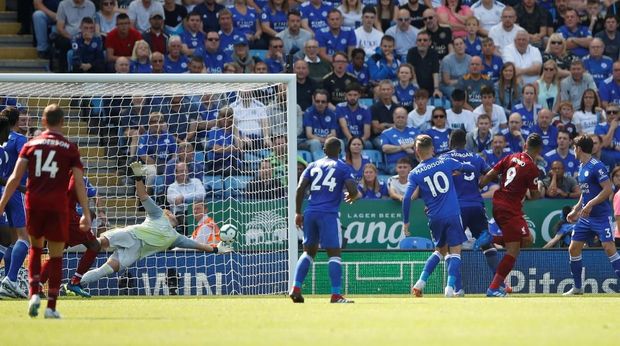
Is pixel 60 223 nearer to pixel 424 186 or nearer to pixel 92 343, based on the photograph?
pixel 92 343

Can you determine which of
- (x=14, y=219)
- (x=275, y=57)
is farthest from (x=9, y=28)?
(x=14, y=219)

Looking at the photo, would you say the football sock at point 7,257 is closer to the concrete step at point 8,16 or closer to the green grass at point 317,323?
the green grass at point 317,323

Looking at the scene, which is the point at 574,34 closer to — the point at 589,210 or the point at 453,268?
the point at 589,210

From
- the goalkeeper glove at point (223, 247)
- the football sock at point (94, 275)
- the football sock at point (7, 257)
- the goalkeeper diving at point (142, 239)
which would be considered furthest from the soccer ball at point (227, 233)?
the football sock at point (7, 257)

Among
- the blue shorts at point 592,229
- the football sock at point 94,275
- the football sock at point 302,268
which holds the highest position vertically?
the blue shorts at point 592,229

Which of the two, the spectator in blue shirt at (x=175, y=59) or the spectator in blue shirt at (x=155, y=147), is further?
the spectator in blue shirt at (x=175, y=59)

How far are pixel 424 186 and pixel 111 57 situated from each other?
7.65 metres

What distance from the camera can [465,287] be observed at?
19.2 m

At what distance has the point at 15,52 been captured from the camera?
75.3 feet

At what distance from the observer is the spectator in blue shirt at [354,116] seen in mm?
22156

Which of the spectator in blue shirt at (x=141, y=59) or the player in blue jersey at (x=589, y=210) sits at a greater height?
the spectator in blue shirt at (x=141, y=59)

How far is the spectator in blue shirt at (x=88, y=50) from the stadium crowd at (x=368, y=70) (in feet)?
0.07

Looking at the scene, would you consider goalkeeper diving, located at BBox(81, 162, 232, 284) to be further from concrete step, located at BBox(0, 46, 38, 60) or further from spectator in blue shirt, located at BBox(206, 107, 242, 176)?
concrete step, located at BBox(0, 46, 38, 60)

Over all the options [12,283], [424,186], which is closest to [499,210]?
[424,186]
